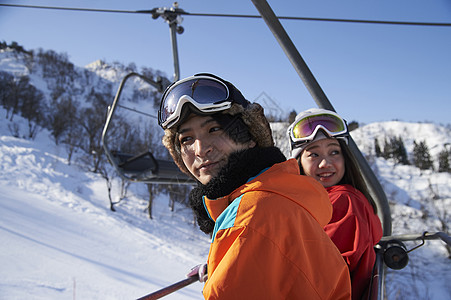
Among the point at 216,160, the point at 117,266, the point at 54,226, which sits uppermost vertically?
the point at 216,160

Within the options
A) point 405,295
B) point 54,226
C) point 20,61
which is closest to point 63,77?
point 20,61

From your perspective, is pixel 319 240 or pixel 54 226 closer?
pixel 319 240

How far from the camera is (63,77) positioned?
214ft

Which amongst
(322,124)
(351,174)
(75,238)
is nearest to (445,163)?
(75,238)

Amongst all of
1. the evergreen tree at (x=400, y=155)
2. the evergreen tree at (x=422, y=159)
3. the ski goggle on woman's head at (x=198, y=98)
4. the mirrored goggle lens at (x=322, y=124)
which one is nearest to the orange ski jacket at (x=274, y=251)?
the ski goggle on woman's head at (x=198, y=98)

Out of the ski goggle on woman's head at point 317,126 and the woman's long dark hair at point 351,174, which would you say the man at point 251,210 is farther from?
the woman's long dark hair at point 351,174

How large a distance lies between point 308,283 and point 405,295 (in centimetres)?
2147

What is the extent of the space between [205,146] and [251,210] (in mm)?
410

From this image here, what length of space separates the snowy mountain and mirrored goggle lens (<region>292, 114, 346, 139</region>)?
3.18 m

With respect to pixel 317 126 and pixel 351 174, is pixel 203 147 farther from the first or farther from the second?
pixel 351 174

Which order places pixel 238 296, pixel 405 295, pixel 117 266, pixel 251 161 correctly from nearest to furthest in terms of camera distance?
1. pixel 238 296
2. pixel 251 161
3. pixel 117 266
4. pixel 405 295

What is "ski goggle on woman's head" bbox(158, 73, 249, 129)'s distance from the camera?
45.2 inches

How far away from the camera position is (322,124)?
6.23ft

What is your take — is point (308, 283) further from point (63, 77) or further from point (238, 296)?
point (63, 77)
